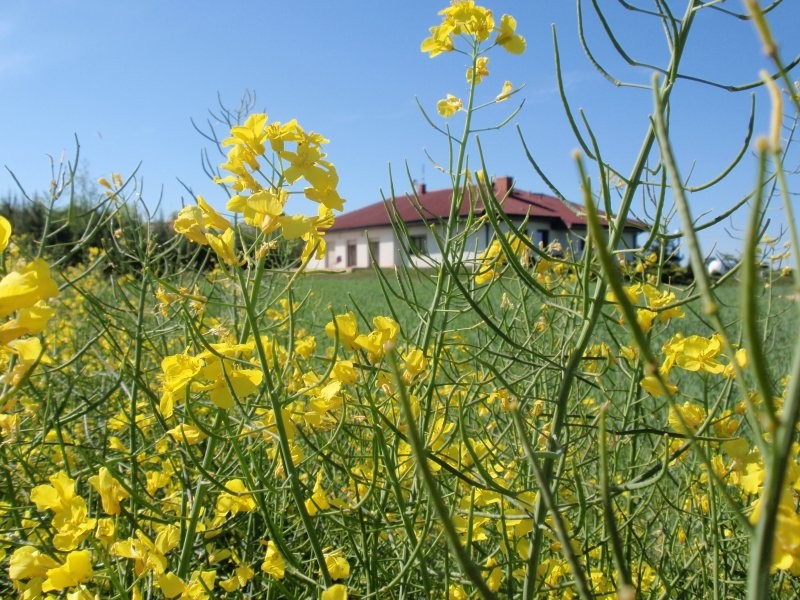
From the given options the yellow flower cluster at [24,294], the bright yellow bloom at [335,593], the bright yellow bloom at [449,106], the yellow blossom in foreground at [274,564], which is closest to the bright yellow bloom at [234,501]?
the yellow blossom in foreground at [274,564]

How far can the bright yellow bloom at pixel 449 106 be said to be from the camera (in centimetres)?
154

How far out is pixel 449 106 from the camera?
155 centimetres

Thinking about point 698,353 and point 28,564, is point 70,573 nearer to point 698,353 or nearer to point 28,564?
point 28,564

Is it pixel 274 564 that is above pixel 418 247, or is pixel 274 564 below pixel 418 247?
below

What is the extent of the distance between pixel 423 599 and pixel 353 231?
2622cm

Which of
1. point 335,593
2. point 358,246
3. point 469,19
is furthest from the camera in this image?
point 358,246

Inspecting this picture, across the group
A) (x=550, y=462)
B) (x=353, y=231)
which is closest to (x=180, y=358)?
(x=550, y=462)

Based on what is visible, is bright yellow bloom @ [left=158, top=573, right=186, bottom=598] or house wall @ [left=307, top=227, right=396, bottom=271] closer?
bright yellow bloom @ [left=158, top=573, right=186, bottom=598]

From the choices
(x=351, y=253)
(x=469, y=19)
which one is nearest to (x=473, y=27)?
(x=469, y=19)

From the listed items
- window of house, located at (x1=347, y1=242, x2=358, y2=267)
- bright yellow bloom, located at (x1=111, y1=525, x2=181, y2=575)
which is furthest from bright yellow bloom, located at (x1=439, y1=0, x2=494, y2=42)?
window of house, located at (x1=347, y1=242, x2=358, y2=267)

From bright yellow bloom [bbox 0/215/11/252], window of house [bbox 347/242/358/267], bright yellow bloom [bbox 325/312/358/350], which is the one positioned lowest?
bright yellow bloom [bbox 325/312/358/350]

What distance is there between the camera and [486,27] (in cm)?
139

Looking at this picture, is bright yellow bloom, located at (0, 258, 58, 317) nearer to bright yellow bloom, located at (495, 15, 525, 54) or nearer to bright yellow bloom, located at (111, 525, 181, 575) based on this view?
bright yellow bloom, located at (111, 525, 181, 575)

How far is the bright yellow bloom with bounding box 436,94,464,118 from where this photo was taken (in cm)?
154
